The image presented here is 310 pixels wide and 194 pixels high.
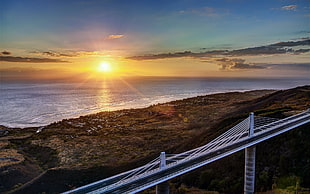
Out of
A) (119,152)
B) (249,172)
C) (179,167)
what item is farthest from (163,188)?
(119,152)

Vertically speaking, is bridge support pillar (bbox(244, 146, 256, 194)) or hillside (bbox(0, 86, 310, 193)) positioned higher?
bridge support pillar (bbox(244, 146, 256, 194))

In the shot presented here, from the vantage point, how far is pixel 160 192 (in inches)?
714

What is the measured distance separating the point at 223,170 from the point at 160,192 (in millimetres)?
12227

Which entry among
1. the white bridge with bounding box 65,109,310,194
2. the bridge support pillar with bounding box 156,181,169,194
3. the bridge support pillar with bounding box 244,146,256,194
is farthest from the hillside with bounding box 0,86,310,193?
the bridge support pillar with bounding box 156,181,169,194

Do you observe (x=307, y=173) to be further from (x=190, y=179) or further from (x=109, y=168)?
(x=109, y=168)

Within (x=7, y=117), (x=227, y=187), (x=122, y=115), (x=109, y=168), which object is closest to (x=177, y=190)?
(x=227, y=187)

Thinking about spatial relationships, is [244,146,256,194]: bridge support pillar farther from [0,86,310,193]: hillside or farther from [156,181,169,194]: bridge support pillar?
[156,181,169,194]: bridge support pillar

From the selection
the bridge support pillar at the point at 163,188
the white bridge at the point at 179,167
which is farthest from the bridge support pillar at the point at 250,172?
the bridge support pillar at the point at 163,188

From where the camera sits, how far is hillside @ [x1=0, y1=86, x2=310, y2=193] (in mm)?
26484

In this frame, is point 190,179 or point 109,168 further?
point 109,168

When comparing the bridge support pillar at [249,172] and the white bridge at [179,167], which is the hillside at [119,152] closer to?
the bridge support pillar at [249,172]

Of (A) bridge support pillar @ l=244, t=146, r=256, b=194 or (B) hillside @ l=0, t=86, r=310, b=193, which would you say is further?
(B) hillside @ l=0, t=86, r=310, b=193

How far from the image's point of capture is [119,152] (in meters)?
39.2

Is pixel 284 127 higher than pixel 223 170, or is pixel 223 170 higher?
pixel 284 127
